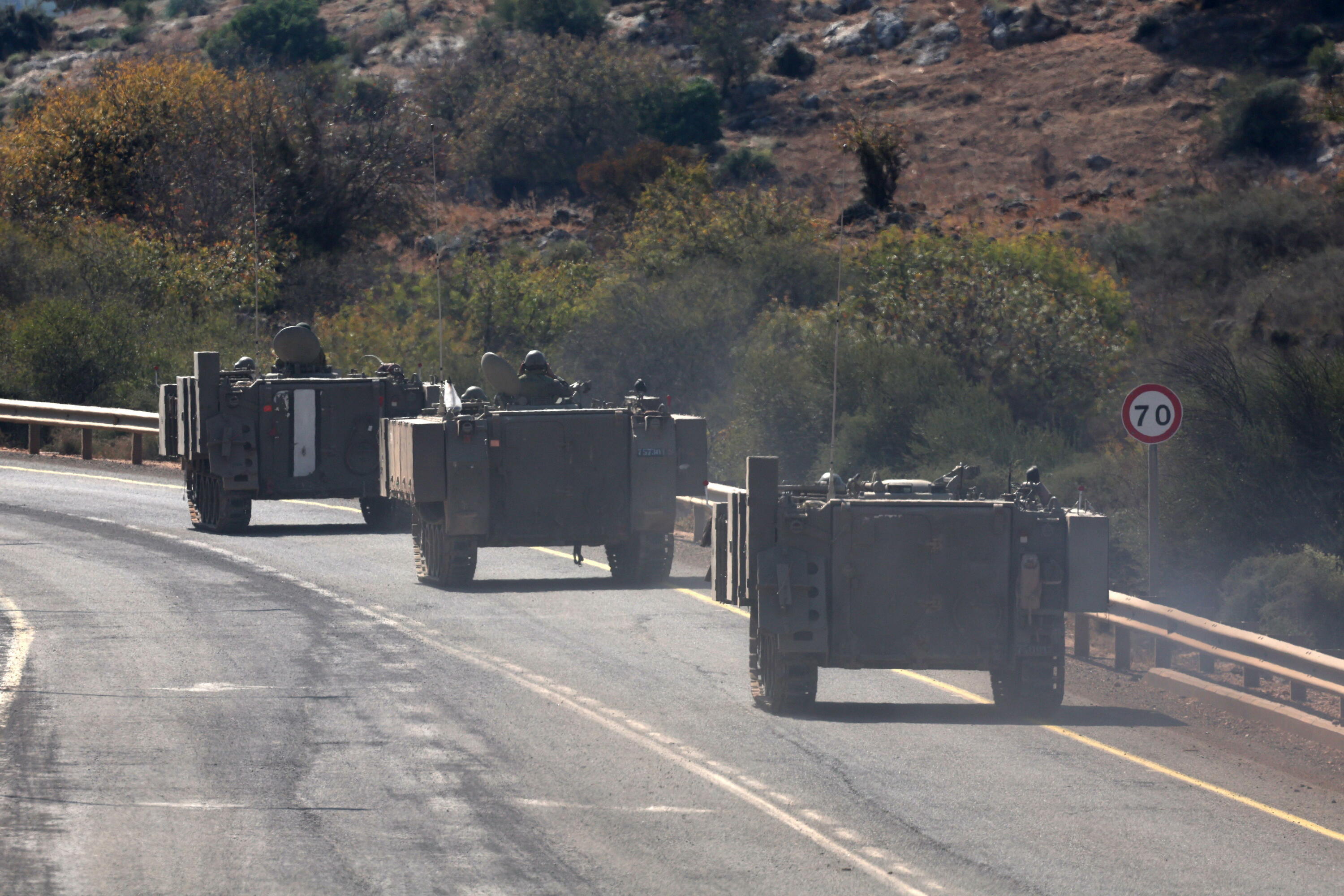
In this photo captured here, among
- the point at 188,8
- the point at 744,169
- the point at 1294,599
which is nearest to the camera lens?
the point at 1294,599

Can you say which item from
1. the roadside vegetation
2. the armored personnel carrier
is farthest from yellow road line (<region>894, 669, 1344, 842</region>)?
the armored personnel carrier

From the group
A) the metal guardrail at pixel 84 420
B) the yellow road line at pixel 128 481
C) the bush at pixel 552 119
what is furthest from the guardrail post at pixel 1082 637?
the bush at pixel 552 119

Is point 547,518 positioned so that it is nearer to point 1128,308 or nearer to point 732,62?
point 1128,308

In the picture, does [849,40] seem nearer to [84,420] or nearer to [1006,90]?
[1006,90]

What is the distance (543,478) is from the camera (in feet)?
60.3

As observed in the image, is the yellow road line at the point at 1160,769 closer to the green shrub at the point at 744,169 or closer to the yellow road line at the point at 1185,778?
the yellow road line at the point at 1185,778

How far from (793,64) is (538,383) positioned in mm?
67076

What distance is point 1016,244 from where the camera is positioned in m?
45.5

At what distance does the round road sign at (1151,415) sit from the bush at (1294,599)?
4.36m

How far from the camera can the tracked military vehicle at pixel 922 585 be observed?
1186 cm

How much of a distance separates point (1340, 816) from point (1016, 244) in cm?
3680

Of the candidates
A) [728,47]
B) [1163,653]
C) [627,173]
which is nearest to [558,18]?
[728,47]

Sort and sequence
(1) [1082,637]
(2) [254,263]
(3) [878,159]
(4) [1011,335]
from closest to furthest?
1. (1) [1082,637]
2. (4) [1011,335]
3. (2) [254,263]
4. (3) [878,159]

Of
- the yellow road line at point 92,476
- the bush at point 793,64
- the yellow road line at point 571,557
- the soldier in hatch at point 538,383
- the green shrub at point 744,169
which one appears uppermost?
the bush at point 793,64
